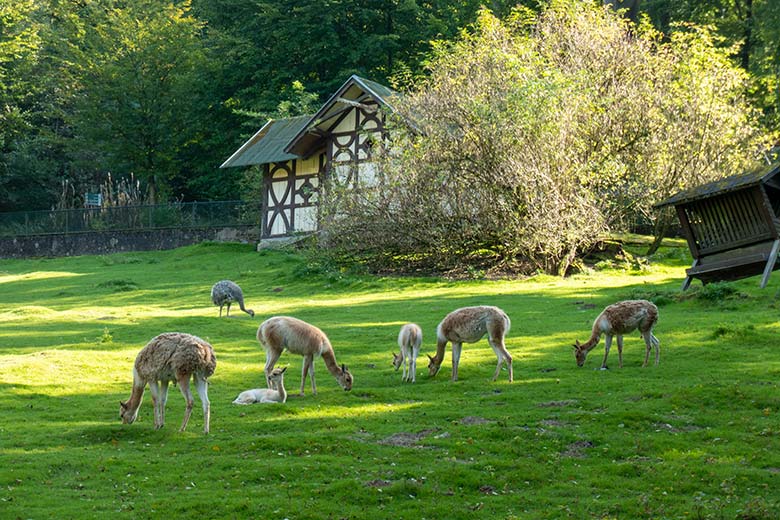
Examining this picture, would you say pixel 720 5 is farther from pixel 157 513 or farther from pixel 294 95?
pixel 157 513

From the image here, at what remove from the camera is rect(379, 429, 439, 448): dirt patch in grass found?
13922mm

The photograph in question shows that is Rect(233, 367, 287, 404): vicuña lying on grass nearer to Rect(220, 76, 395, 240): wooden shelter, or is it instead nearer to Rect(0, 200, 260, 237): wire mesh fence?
Rect(220, 76, 395, 240): wooden shelter

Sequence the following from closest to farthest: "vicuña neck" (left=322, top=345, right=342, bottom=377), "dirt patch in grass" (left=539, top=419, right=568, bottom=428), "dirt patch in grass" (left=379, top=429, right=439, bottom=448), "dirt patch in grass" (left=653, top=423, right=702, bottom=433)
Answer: "dirt patch in grass" (left=379, top=429, right=439, bottom=448)
"dirt patch in grass" (left=653, top=423, right=702, bottom=433)
"dirt patch in grass" (left=539, top=419, right=568, bottom=428)
"vicuña neck" (left=322, top=345, right=342, bottom=377)

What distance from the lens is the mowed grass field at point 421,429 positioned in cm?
1165

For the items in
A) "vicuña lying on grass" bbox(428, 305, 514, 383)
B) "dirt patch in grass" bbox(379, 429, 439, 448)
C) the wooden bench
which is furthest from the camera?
the wooden bench

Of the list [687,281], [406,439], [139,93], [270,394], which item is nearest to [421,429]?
[406,439]

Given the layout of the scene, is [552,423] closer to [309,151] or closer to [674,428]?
[674,428]

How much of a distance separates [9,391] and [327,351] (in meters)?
5.65

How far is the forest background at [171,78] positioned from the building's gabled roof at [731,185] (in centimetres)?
3379

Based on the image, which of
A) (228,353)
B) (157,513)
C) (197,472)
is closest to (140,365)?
(197,472)

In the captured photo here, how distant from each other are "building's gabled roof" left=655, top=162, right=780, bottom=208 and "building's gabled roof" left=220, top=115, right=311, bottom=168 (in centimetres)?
2437

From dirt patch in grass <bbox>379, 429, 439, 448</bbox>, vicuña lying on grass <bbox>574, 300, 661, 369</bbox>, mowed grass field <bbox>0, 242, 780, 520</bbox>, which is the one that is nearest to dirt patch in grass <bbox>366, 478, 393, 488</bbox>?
mowed grass field <bbox>0, 242, 780, 520</bbox>

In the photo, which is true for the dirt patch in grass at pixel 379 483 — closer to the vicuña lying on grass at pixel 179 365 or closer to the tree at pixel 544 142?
the vicuña lying on grass at pixel 179 365

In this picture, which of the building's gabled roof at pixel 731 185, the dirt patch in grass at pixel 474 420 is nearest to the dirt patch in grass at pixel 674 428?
the dirt patch in grass at pixel 474 420
